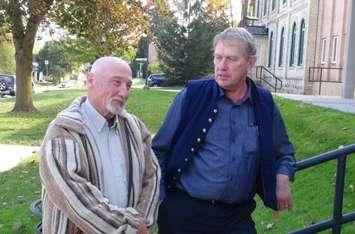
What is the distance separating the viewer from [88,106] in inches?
122

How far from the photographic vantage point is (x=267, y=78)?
47.8m

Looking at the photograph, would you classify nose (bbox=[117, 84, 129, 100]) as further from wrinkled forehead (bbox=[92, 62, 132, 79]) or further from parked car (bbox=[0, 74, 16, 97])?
parked car (bbox=[0, 74, 16, 97])

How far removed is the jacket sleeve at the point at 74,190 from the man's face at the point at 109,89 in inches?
10.2

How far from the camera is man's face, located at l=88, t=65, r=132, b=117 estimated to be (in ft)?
10.0

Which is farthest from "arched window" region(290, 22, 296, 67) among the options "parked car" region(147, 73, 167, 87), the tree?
"parked car" region(147, 73, 167, 87)

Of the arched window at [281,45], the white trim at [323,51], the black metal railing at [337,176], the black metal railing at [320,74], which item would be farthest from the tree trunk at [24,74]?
the arched window at [281,45]

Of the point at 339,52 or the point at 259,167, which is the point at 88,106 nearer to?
the point at 259,167

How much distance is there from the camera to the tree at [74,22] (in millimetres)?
23281

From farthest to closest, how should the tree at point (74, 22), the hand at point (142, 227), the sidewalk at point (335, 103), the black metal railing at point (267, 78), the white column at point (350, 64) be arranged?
1. the black metal railing at point (267, 78)
2. the white column at point (350, 64)
3. the tree at point (74, 22)
4. the sidewalk at point (335, 103)
5. the hand at point (142, 227)

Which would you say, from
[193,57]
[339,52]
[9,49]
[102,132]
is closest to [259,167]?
[102,132]

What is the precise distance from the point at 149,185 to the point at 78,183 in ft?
1.58

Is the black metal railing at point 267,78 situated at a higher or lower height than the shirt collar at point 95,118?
lower

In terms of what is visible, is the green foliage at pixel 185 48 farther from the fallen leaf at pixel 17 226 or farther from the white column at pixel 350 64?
the fallen leaf at pixel 17 226

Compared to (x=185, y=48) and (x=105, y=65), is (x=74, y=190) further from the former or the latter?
(x=185, y=48)
